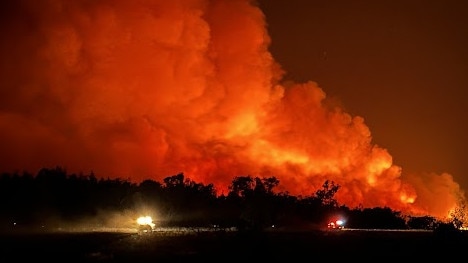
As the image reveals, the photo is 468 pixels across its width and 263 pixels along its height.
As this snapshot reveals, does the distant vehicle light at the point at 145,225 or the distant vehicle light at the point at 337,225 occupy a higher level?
the distant vehicle light at the point at 337,225

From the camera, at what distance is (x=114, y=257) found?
1687 inches

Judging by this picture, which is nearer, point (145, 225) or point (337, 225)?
point (145, 225)

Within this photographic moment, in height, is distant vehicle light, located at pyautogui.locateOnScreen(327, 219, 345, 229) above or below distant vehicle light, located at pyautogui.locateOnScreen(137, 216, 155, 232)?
above

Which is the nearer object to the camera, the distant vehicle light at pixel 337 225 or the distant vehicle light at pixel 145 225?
the distant vehicle light at pixel 145 225

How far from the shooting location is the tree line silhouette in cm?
11456

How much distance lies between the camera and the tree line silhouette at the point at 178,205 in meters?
115

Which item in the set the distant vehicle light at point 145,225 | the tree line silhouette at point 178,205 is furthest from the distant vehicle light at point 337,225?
the distant vehicle light at point 145,225

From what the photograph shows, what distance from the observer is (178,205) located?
141 m

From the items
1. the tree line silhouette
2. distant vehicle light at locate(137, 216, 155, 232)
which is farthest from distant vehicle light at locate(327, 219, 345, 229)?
distant vehicle light at locate(137, 216, 155, 232)

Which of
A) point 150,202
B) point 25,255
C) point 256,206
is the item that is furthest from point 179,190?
point 25,255

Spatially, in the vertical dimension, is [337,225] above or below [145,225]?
above

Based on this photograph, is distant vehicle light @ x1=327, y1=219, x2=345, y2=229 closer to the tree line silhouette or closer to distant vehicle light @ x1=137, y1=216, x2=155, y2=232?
the tree line silhouette

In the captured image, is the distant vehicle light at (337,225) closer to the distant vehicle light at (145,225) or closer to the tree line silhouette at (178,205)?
the tree line silhouette at (178,205)

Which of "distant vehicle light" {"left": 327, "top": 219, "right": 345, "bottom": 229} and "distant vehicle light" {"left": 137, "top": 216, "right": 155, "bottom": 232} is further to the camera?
"distant vehicle light" {"left": 327, "top": 219, "right": 345, "bottom": 229}
